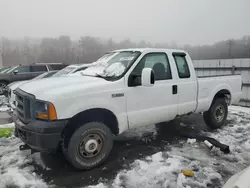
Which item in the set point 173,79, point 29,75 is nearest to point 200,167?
point 173,79

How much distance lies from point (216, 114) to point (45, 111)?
4.39 meters

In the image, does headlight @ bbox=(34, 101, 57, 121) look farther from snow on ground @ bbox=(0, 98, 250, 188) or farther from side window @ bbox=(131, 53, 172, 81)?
side window @ bbox=(131, 53, 172, 81)

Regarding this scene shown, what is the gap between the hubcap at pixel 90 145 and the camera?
11.0 feet

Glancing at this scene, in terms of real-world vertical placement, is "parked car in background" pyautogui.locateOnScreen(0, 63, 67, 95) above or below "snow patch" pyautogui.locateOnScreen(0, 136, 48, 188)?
above

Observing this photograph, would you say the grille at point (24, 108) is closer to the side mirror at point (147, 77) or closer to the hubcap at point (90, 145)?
the hubcap at point (90, 145)

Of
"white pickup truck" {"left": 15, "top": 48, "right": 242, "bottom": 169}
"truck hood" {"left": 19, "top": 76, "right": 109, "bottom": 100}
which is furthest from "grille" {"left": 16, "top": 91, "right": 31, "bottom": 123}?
"truck hood" {"left": 19, "top": 76, "right": 109, "bottom": 100}

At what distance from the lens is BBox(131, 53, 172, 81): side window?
4039 millimetres

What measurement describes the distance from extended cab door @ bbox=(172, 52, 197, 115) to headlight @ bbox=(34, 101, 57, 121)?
8.54 ft

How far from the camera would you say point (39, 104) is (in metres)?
3.10

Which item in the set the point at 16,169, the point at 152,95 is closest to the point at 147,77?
the point at 152,95

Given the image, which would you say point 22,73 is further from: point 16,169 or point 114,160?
point 114,160

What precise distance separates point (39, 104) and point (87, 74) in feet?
4.06

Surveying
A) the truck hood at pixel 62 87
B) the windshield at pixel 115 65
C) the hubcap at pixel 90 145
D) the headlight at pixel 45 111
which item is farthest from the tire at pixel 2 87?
the hubcap at pixel 90 145

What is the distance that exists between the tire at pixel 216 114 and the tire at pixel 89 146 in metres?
3.06
